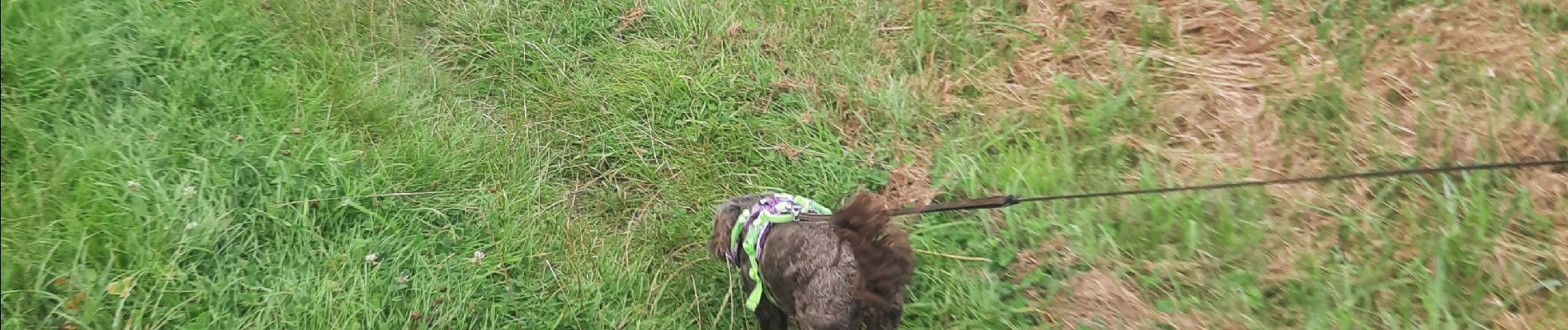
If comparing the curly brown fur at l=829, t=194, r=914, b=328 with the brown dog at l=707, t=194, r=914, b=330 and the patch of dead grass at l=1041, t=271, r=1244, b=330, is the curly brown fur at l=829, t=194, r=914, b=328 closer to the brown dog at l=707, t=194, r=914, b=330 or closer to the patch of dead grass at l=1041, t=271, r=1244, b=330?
the brown dog at l=707, t=194, r=914, b=330

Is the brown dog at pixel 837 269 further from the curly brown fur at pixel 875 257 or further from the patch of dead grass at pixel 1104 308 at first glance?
the patch of dead grass at pixel 1104 308

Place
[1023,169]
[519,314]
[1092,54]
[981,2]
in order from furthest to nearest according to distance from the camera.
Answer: [981,2] < [1092,54] < [1023,169] < [519,314]

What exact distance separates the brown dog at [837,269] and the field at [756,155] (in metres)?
0.34

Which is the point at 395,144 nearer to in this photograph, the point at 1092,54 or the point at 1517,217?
the point at 1092,54

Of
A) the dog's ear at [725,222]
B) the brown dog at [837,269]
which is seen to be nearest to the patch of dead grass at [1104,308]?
the brown dog at [837,269]

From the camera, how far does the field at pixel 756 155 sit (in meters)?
2.54

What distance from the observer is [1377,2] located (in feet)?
10.6

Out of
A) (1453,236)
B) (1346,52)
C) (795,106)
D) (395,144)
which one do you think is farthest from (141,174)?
(1346,52)

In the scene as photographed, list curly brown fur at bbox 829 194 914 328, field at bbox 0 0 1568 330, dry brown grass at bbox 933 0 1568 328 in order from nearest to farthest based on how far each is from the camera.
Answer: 1. curly brown fur at bbox 829 194 914 328
2. field at bbox 0 0 1568 330
3. dry brown grass at bbox 933 0 1568 328

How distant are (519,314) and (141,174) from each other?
1.26m

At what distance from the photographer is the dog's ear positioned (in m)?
2.94

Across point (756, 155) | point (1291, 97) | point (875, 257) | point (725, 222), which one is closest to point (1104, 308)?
point (875, 257)

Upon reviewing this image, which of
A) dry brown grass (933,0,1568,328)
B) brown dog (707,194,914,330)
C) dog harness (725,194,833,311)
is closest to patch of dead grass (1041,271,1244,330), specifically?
dry brown grass (933,0,1568,328)

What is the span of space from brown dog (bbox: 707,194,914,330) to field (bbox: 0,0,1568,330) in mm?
338
